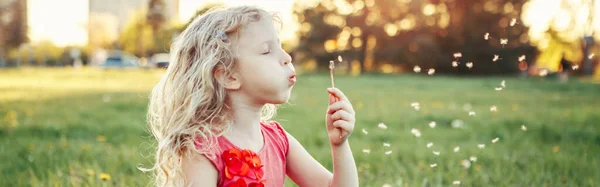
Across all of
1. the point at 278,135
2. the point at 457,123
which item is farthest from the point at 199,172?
the point at 457,123

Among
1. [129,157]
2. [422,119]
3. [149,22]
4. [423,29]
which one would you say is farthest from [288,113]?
[149,22]

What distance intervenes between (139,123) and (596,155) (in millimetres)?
4376

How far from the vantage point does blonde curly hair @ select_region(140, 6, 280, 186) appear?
1.97 metres

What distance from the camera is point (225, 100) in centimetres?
208

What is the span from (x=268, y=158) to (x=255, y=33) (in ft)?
1.48

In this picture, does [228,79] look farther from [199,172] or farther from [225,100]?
[199,172]

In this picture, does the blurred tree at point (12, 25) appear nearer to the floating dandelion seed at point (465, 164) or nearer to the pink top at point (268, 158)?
the floating dandelion seed at point (465, 164)

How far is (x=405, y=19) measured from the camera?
36062 mm

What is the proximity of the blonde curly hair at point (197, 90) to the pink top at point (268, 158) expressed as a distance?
0.14 ft

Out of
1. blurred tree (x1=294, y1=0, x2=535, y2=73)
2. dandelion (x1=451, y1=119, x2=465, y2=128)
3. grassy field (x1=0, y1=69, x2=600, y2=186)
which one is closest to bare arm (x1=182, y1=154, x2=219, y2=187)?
grassy field (x1=0, y1=69, x2=600, y2=186)

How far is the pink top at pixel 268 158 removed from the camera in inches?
76.9

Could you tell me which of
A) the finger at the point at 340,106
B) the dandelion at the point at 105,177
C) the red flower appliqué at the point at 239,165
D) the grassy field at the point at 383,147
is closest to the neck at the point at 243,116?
the red flower appliqué at the point at 239,165

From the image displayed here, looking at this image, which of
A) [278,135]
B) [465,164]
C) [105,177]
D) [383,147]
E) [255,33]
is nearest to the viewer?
[255,33]

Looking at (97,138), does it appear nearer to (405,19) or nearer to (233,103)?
(233,103)
